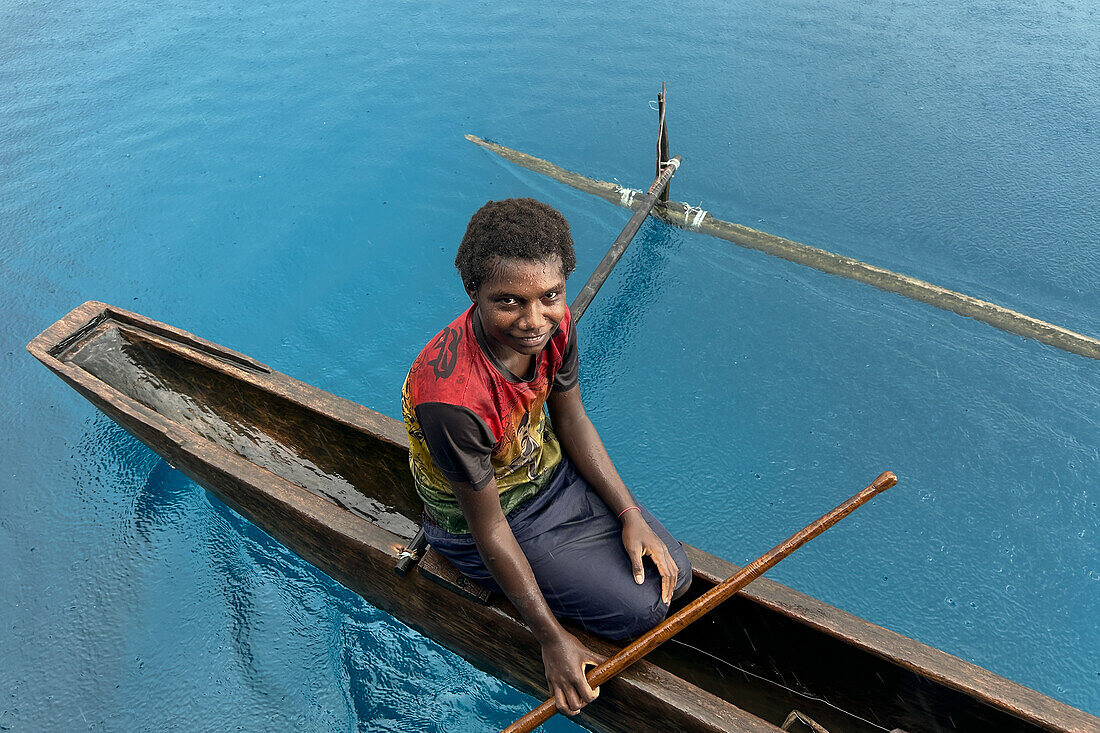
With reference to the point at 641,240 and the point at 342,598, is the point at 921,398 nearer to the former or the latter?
the point at 641,240

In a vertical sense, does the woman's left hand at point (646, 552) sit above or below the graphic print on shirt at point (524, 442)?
below

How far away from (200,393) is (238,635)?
3.32ft

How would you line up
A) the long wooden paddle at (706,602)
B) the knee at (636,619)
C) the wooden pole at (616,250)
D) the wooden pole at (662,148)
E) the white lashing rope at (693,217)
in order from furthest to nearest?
the white lashing rope at (693,217) < the wooden pole at (662,148) < the wooden pole at (616,250) < the knee at (636,619) < the long wooden paddle at (706,602)

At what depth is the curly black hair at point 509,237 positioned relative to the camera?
1.48m

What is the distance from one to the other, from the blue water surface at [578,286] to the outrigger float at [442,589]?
1.28ft

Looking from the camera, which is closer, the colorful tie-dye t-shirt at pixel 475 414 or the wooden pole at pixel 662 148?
the colorful tie-dye t-shirt at pixel 475 414

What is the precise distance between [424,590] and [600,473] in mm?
631

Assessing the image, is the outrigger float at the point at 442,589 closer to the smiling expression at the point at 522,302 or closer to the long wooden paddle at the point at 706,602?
the long wooden paddle at the point at 706,602

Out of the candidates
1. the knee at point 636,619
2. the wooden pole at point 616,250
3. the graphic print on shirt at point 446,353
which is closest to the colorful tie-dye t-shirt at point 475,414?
the graphic print on shirt at point 446,353

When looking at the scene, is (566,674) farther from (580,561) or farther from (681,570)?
(681,570)

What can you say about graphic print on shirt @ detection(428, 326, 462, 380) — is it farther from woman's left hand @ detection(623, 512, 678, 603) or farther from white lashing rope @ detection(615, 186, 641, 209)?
white lashing rope @ detection(615, 186, 641, 209)

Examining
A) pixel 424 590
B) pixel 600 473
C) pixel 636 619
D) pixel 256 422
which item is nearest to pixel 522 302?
pixel 600 473

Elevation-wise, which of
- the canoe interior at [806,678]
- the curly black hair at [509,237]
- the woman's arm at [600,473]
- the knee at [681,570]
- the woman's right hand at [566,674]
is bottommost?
the canoe interior at [806,678]

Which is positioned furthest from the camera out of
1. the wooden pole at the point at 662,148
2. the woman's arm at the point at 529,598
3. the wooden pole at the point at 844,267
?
the wooden pole at the point at 662,148
